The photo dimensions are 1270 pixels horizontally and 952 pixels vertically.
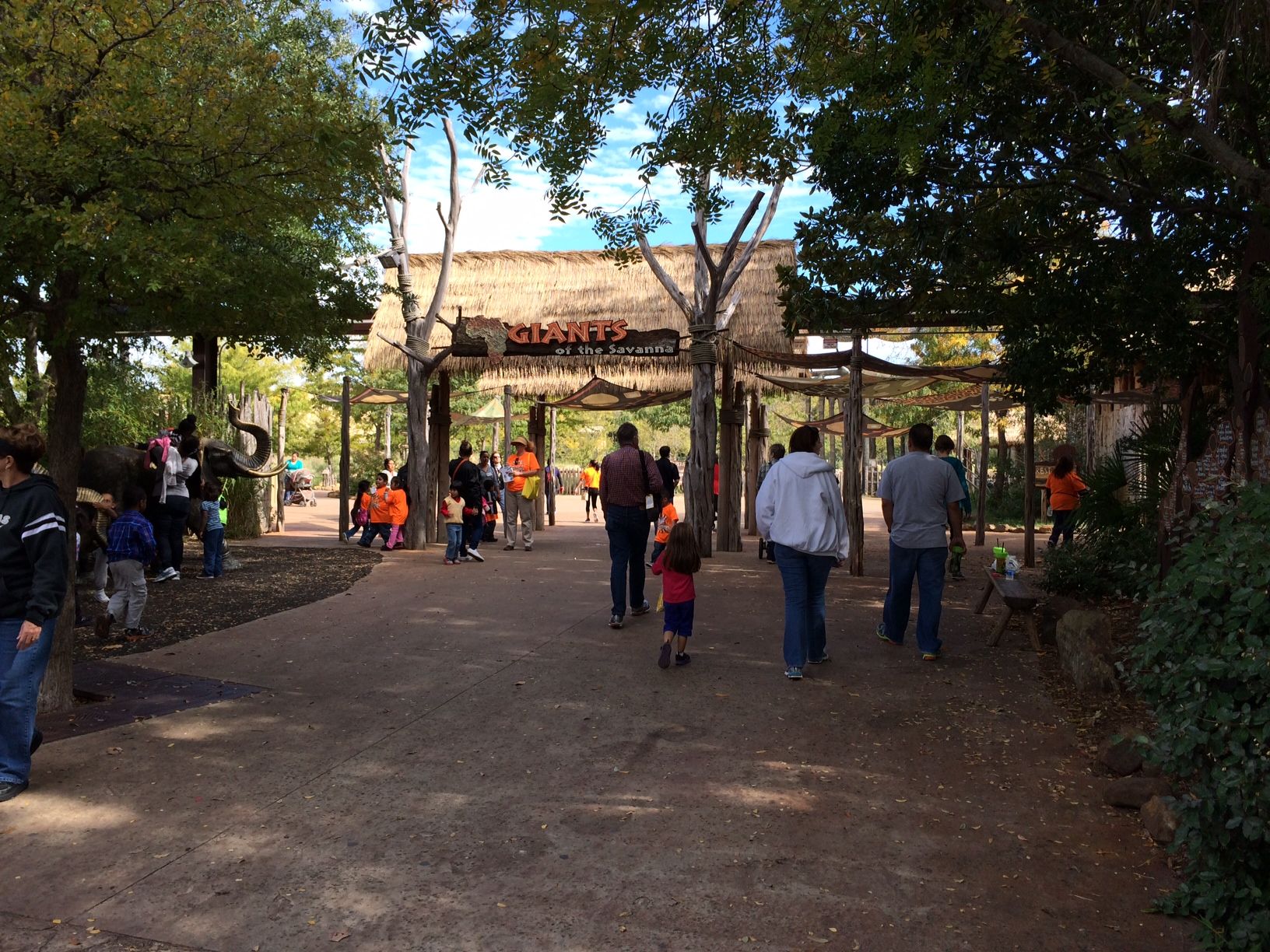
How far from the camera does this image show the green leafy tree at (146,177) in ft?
17.8

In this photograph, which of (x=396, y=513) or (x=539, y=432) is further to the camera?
(x=539, y=432)

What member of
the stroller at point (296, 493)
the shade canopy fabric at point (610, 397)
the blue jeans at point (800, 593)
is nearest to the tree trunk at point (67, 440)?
the blue jeans at point (800, 593)

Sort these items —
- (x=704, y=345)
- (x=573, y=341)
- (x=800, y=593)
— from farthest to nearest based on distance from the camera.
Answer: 1. (x=573, y=341)
2. (x=704, y=345)
3. (x=800, y=593)

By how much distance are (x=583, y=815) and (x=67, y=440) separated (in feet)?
13.5

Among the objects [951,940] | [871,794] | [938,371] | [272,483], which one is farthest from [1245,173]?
[272,483]

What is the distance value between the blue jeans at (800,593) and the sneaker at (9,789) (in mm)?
4369

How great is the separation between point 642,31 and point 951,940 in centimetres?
607

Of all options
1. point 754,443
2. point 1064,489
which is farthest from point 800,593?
→ point 754,443

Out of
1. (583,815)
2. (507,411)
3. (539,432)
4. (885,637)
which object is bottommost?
(583,815)

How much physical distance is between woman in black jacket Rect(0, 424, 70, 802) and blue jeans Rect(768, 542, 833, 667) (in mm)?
4201

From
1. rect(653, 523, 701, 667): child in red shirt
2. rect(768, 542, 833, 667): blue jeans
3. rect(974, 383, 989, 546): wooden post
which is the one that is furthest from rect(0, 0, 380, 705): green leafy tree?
rect(974, 383, 989, 546): wooden post

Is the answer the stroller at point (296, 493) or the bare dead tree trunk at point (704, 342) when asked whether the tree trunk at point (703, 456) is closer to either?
the bare dead tree trunk at point (704, 342)

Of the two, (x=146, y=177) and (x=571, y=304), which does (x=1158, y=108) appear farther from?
(x=571, y=304)

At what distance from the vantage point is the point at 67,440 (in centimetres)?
618
